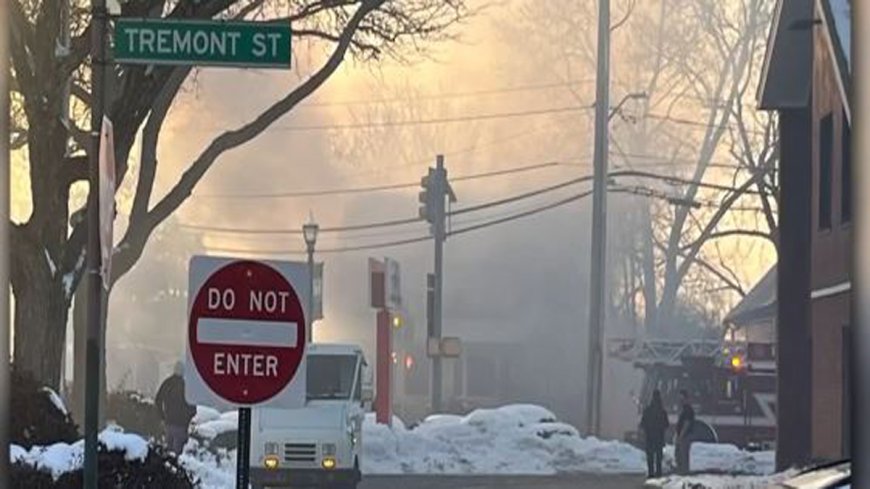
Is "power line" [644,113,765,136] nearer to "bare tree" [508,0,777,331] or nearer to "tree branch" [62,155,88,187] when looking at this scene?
"bare tree" [508,0,777,331]

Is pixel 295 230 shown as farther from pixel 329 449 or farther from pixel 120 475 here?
pixel 120 475

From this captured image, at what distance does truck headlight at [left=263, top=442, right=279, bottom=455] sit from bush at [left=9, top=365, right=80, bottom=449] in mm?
6960

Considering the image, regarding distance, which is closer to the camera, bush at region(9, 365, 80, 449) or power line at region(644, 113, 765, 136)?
bush at region(9, 365, 80, 449)

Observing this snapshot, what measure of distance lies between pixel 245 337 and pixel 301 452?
13.8m

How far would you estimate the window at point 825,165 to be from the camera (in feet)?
80.4

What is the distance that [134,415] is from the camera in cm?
2667

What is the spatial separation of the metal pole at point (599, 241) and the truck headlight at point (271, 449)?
1329 cm

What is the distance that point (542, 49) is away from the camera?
179 ft

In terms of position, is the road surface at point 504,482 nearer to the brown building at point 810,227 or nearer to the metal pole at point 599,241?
the brown building at point 810,227

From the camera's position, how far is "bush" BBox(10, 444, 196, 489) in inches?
475

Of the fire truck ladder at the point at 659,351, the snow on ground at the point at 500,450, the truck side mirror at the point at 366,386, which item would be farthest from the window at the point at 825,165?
the fire truck ladder at the point at 659,351

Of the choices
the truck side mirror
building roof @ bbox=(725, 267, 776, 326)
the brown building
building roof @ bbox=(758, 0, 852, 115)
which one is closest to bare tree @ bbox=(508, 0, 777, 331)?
building roof @ bbox=(725, 267, 776, 326)

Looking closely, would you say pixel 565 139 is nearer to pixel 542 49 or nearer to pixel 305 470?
pixel 542 49

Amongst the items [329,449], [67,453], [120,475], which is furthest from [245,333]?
[329,449]
